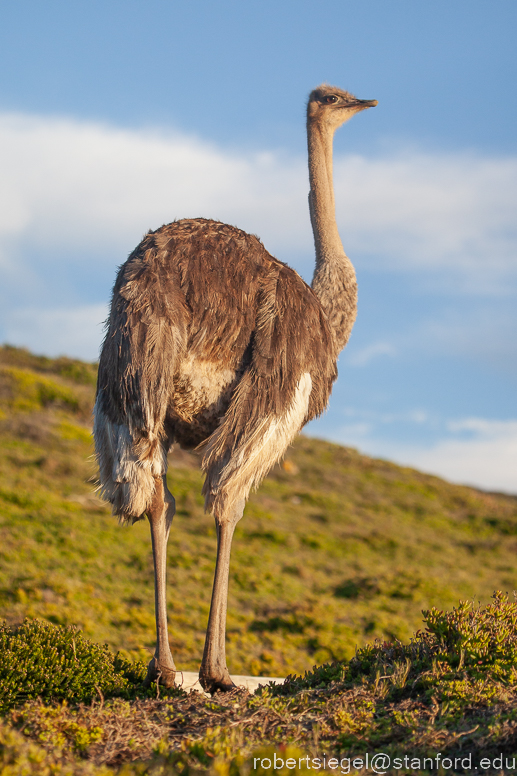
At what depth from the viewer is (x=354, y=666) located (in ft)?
17.6

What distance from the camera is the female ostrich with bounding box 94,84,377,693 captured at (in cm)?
476

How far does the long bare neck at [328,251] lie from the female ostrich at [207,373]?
87 centimetres

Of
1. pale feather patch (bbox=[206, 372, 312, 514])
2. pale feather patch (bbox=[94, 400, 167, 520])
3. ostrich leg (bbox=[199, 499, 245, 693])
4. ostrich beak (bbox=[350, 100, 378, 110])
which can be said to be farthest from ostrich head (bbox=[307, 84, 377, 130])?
ostrich leg (bbox=[199, 499, 245, 693])

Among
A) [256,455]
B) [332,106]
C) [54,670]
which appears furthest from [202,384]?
[332,106]

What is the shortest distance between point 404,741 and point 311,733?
0.48 meters

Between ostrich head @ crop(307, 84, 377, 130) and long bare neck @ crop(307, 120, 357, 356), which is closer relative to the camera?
long bare neck @ crop(307, 120, 357, 356)

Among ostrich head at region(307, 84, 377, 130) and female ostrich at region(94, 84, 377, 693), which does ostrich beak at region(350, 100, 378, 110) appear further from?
female ostrich at region(94, 84, 377, 693)

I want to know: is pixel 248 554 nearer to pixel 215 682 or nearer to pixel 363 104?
pixel 363 104

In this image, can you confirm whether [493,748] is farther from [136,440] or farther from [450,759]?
[136,440]

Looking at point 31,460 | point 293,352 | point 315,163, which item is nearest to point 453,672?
point 293,352

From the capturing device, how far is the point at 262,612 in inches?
590

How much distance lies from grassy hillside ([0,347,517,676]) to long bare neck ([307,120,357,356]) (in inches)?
58.2

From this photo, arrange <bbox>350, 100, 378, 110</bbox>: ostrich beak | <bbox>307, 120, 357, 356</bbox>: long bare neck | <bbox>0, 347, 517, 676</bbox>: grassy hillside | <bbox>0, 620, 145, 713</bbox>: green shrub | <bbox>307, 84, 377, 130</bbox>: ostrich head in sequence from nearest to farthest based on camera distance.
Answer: <bbox>0, 620, 145, 713</bbox>: green shrub → <bbox>307, 120, 357, 356</bbox>: long bare neck → <bbox>307, 84, 377, 130</bbox>: ostrich head → <bbox>350, 100, 378, 110</bbox>: ostrich beak → <bbox>0, 347, 517, 676</bbox>: grassy hillside

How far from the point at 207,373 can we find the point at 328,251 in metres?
2.17
